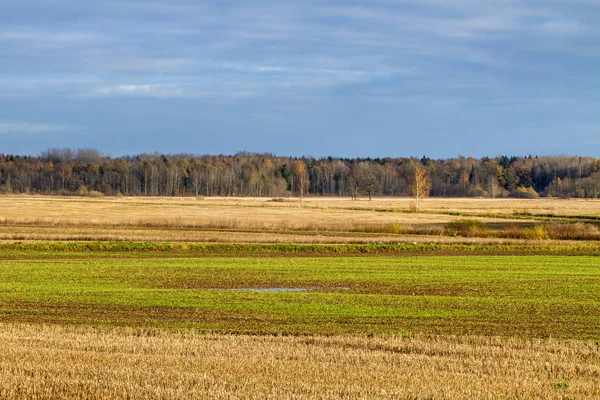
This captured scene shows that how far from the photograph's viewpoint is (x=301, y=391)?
11.8 m

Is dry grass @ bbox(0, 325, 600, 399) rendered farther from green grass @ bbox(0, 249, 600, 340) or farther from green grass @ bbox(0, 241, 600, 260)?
green grass @ bbox(0, 241, 600, 260)

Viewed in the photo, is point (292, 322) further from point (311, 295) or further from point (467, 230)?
point (467, 230)

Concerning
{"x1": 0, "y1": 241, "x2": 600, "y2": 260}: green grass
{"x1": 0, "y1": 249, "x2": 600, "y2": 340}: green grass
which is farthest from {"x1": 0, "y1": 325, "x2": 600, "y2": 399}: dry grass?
{"x1": 0, "y1": 241, "x2": 600, "y2": 260}: green grass

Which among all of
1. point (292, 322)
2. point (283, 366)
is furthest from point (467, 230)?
point (283, 366)

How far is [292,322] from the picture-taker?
68.1 feet

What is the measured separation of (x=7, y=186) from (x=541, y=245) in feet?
562

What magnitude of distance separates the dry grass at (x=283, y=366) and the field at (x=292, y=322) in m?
0.05

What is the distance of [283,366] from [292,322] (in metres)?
6.82

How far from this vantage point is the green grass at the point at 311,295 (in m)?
20.6

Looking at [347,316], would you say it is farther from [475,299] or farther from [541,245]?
[541,245]

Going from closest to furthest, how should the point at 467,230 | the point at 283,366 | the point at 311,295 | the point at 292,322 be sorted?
the point at 283,366 < the point at 292,322 < the point at 311,295 < the point at 467,230

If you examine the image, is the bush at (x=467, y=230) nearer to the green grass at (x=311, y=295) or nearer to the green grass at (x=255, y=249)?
the green grass at (x=255, y=249)

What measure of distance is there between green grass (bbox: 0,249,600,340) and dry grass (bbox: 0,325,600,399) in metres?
2.36

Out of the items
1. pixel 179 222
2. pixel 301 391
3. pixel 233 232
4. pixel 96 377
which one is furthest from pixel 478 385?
pixel 179 222
